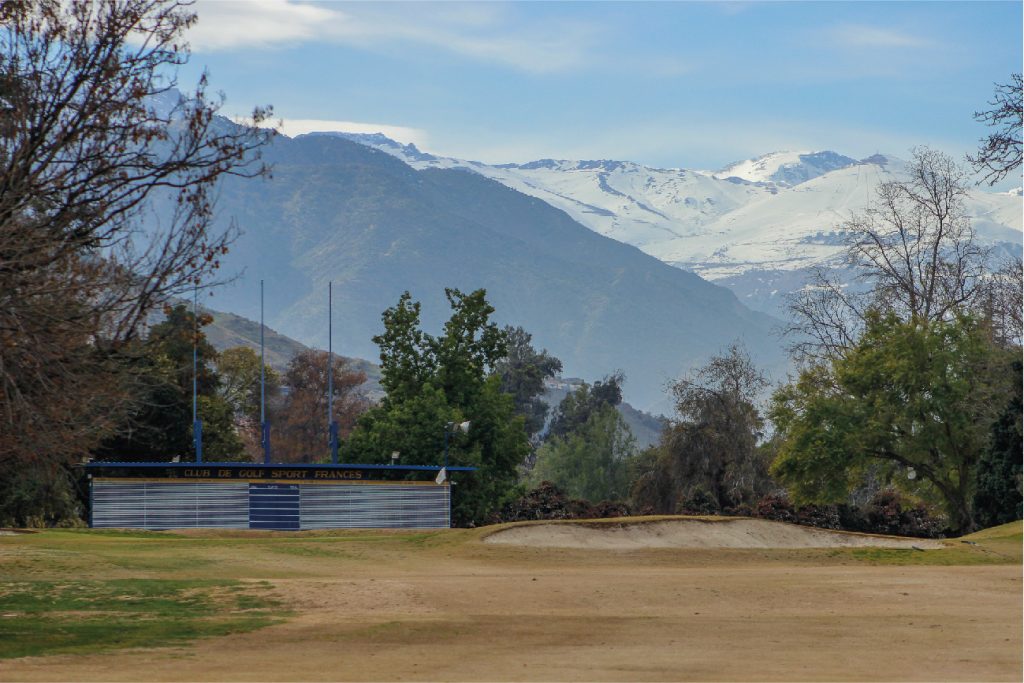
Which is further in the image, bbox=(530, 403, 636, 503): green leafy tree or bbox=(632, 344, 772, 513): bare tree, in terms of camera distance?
bbox=(530, 403, 636, 503): green leafy tree

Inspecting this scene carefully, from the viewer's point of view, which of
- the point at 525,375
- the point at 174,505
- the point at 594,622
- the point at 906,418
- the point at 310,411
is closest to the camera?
the point at 594,622

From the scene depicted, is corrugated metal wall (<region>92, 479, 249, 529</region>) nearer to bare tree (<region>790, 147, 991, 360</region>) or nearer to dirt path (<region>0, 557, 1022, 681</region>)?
dirt path (<region>0, 557, 1022, 681</region>)

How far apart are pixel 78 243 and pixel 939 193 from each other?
57518mm

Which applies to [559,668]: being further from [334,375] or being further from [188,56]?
[334,375]

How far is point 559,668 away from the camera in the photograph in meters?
17.1

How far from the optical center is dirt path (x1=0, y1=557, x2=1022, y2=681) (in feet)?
55.1

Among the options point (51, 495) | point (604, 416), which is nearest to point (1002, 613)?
point (51, 495)

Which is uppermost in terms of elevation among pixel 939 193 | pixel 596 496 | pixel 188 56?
pixel 939 193

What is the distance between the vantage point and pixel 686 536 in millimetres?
36844

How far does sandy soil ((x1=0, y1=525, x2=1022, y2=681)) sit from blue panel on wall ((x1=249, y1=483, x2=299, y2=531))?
15592 millimetres

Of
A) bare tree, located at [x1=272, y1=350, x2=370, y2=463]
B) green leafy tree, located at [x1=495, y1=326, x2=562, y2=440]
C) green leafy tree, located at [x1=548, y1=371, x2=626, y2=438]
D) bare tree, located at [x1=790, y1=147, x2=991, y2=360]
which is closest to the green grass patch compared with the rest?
bare tree, located at [x1=790, y1=147, x2=991, y2=360]

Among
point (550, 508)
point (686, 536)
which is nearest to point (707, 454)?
point (550, 508)

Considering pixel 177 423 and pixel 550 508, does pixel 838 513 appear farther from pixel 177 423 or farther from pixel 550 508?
pixel 177 423

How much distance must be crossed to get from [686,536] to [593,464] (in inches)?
3608
